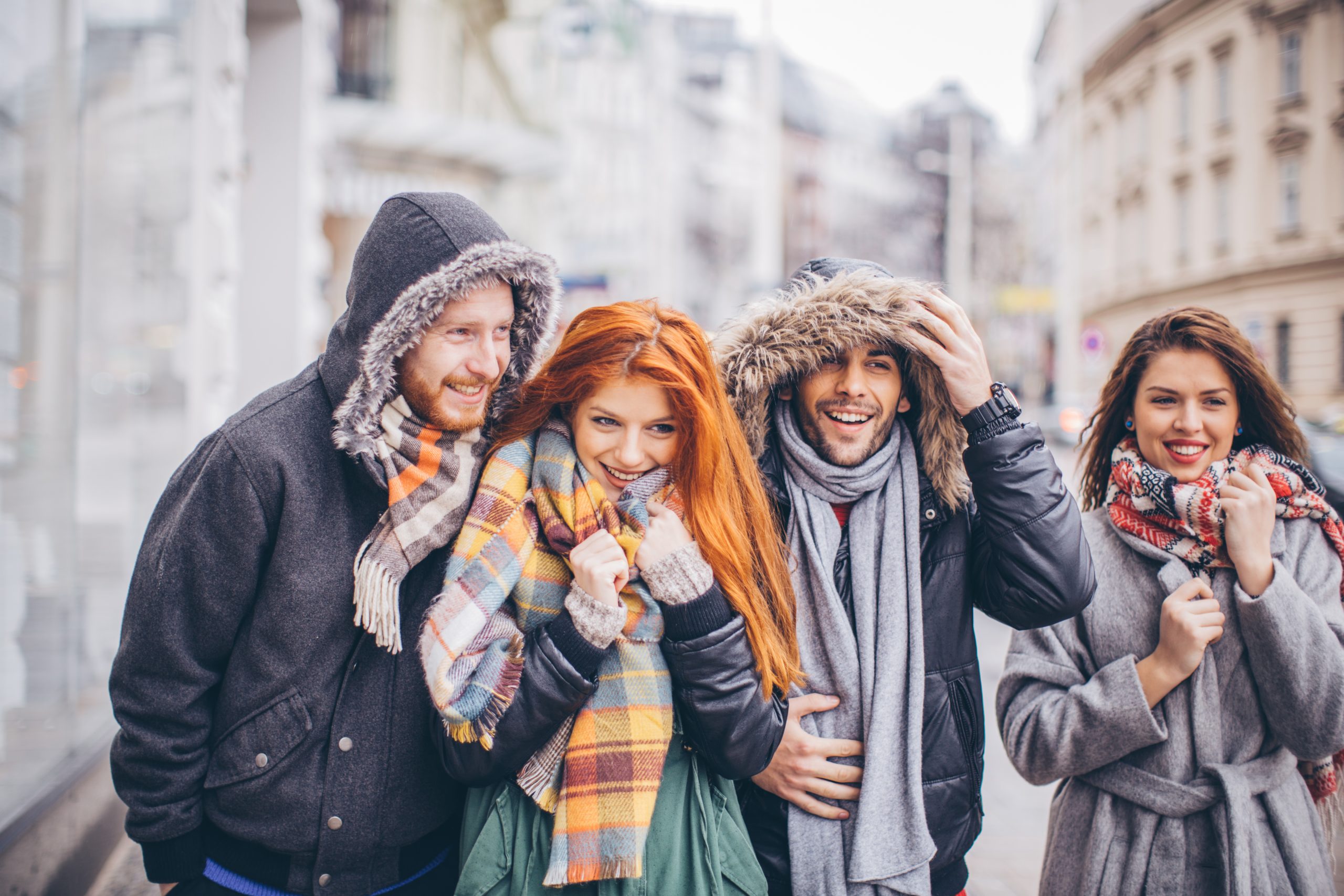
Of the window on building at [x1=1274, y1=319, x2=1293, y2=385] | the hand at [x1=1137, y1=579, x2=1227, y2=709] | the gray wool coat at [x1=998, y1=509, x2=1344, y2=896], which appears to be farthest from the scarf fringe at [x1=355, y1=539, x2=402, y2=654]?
the window on building at [x1=1274, y1=319, x2=1293, y2=385]

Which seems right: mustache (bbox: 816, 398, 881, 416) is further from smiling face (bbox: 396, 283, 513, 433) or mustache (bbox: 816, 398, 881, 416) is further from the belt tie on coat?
the belt tie on coat

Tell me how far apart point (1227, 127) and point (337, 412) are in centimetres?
865

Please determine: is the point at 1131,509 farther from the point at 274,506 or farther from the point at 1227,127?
the point at 1227,127

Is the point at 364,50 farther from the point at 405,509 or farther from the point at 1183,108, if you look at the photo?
the point at 405,509

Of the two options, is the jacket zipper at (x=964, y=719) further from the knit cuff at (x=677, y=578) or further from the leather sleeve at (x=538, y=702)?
the leather sleeve at (x=538, y=702)

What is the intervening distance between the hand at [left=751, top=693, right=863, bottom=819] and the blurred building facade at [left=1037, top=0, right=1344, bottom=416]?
148cm

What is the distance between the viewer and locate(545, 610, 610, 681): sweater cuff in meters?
1.62

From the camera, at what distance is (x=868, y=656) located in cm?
193

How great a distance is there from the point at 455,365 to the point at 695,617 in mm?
719

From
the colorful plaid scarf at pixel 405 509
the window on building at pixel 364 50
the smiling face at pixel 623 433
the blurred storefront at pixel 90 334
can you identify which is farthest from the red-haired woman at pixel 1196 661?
the window on building at pixel 364 50

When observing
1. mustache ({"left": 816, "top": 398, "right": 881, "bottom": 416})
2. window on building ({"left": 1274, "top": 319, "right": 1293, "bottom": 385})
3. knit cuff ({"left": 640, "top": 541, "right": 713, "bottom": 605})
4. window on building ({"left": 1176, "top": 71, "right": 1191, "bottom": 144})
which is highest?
window on building ({"left": 1176, "top": 71, "right": 1191, "bottom": 144})

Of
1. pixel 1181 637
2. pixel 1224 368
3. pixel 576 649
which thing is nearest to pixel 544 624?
pixel 576 649

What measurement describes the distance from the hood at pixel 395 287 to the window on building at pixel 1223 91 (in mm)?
7408

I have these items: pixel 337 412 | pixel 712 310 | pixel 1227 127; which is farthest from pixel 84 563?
pixel 712 310
